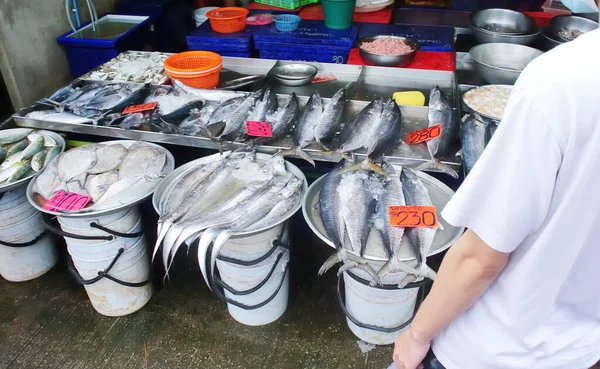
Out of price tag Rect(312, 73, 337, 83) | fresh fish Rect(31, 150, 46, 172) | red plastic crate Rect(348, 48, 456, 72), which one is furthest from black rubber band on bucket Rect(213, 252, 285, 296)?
red plastic crate Rect(348, 48, 456, 72)

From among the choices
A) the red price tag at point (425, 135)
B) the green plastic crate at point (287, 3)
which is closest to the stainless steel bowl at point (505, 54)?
the red price tag at point (425, 135)

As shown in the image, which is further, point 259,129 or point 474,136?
point 259,129

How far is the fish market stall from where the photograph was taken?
298 centimetres

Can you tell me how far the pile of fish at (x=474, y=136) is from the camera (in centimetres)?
268

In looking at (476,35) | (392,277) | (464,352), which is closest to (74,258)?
(392,277)

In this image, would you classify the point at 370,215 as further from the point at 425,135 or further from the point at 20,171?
the point at 20,171

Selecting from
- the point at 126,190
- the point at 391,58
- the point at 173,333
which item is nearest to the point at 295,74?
the point at 391,58

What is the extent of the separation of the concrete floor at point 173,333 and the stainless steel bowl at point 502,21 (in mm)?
3198

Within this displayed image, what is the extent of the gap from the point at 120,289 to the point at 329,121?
1879 mm

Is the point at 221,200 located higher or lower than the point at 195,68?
lower

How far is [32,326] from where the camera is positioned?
3.13 metres

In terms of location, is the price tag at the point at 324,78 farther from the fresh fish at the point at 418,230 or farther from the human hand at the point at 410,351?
the human hand at the point at 410,351

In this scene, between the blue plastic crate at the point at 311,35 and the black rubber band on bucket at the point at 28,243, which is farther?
the blue plastic crate at the point at 311,35

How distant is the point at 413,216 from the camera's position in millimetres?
2342
